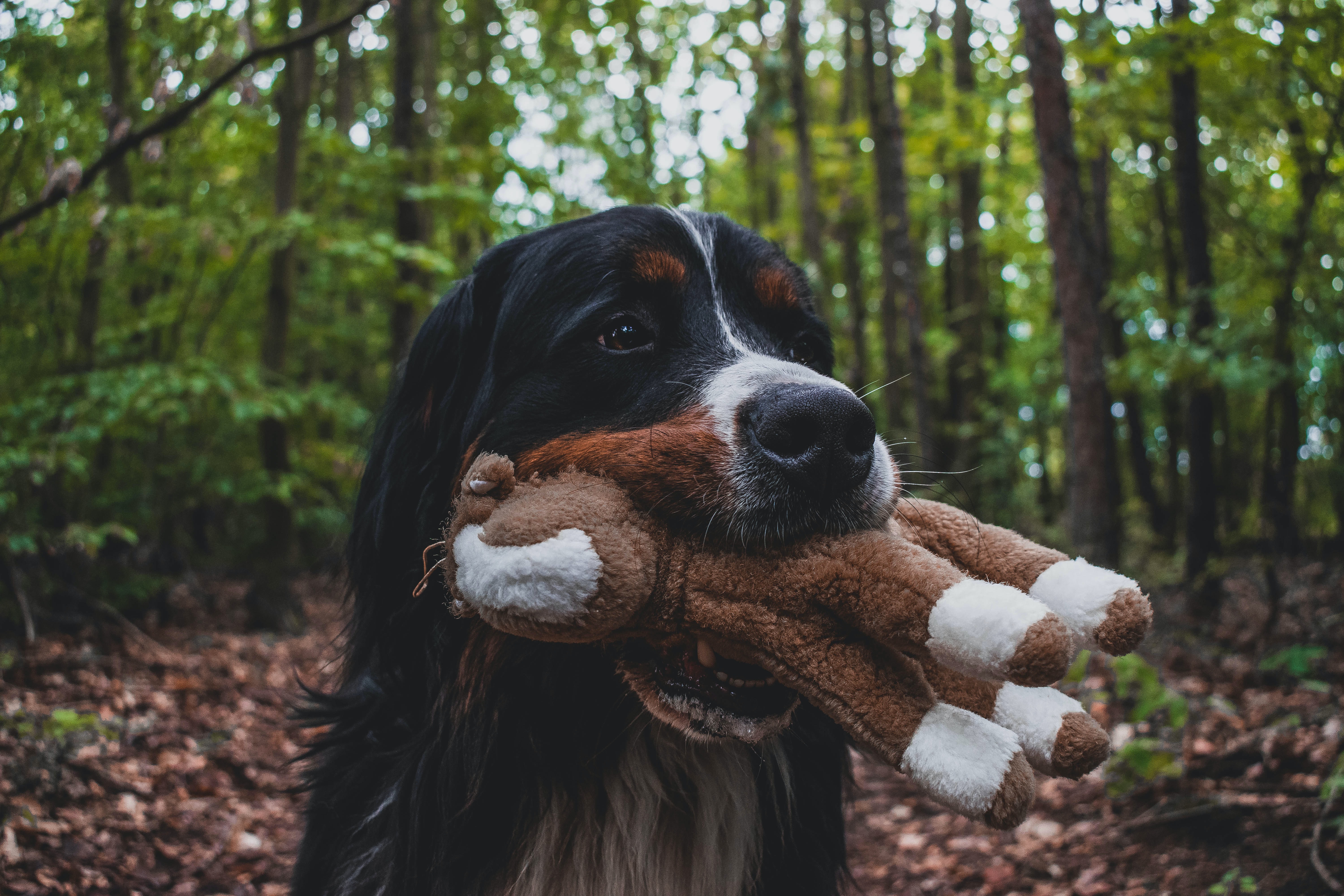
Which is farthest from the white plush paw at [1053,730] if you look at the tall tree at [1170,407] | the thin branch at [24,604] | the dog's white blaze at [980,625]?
the tall tree at [1170,407]

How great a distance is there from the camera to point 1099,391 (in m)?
4.86

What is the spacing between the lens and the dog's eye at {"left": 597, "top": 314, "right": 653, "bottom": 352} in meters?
2.27

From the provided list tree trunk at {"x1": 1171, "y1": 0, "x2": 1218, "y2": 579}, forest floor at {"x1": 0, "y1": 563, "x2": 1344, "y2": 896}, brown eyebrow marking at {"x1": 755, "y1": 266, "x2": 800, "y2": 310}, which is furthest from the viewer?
tree trunk at {"x1": 1171, "y1": 0, "x2": 1218, "y2": 579}

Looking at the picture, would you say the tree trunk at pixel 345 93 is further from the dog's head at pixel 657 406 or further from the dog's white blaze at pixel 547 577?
the dog's white blaze at pixel 547 577

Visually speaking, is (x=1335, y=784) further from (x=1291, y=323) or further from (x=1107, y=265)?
(x=1107, y=265)

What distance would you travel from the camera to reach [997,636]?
120 cm

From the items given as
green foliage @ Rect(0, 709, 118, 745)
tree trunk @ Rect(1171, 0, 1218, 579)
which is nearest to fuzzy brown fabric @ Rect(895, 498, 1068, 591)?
green foliage @ Rect(0, 709, 118, 745)

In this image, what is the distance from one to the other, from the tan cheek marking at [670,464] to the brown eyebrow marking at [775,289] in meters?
0.70

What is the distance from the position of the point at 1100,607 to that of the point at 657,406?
105 cm

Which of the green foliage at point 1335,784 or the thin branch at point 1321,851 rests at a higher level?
the green foliage at point 1335,784

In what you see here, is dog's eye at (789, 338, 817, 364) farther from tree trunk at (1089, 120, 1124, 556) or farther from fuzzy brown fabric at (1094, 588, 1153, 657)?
tree trunk at (1089, 120, 1124, 556)

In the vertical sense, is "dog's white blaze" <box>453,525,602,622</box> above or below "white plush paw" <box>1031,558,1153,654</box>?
above

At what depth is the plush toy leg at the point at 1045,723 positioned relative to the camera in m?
1.39

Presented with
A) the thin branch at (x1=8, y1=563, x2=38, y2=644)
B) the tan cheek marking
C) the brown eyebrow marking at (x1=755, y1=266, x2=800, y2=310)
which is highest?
the brown eyebrow marking at (x1=755, y1=266, x2=800, y2=310)
